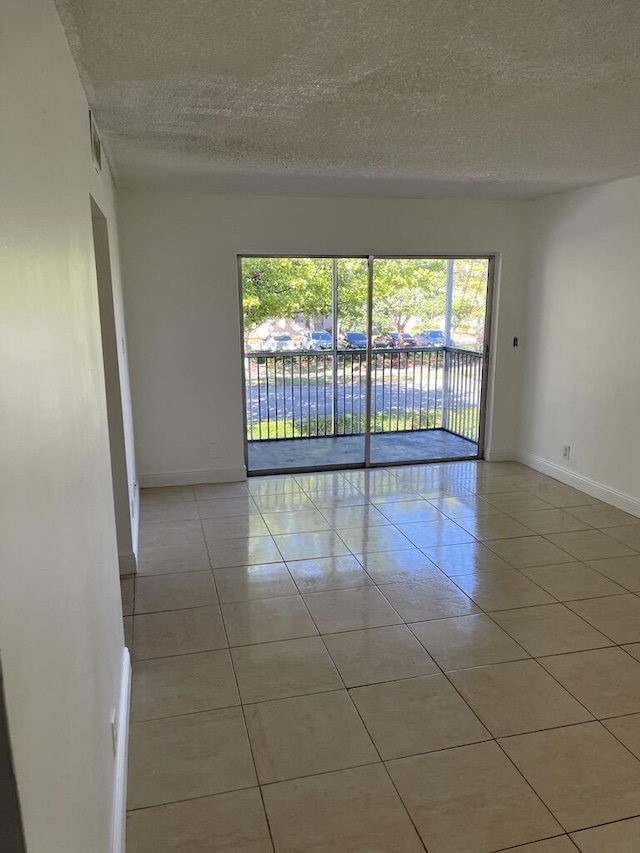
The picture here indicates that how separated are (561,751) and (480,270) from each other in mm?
4281

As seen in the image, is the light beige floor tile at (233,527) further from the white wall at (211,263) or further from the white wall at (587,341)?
the white wall at (587,341)

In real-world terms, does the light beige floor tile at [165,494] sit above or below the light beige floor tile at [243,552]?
above

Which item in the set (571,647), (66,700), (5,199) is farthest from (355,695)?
(5,199)

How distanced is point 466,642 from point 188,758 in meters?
1.30

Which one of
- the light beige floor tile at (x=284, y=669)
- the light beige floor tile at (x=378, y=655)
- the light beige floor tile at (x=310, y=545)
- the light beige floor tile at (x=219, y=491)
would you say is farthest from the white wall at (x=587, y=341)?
the light beige floor tile at (x=284, y=669)

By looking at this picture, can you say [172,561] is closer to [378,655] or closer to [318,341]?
[378,655]

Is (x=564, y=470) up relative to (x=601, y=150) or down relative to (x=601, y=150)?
down

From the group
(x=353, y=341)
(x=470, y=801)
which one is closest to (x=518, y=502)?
(x=353, y=341)

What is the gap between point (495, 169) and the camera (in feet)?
12.5

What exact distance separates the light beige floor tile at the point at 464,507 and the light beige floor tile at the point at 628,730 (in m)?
2.06

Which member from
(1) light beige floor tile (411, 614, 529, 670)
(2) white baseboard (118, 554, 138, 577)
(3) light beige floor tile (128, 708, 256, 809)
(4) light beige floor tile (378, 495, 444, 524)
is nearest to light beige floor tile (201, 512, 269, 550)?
(2) white baseboard (118, 554, 138, 577)

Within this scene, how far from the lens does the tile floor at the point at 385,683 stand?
1836mm

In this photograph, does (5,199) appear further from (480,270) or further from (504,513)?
(480,270)

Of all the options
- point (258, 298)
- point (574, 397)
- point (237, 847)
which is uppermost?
point (258, 298)
